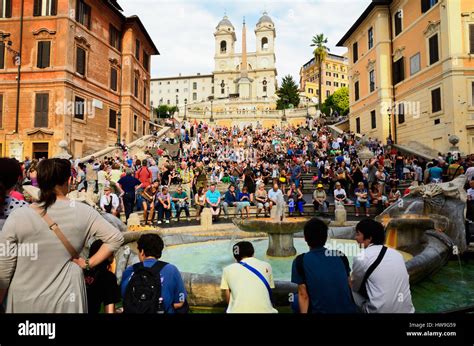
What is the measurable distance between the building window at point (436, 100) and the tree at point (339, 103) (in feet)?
161

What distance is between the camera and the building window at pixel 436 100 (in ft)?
73.6

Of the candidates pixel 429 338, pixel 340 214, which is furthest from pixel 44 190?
pixel 340 214

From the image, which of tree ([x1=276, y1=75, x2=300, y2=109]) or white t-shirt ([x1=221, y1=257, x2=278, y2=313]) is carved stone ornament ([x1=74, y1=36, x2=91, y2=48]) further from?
tree ([x1=276, y1=75, x2=300, y2=109])

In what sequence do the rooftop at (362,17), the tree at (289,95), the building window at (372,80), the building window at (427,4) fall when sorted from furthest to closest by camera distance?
1. the tree at (289,95)
2. the building window at (372,80)
3. the rooftop at (362,17)
4. the building window at (427,4)

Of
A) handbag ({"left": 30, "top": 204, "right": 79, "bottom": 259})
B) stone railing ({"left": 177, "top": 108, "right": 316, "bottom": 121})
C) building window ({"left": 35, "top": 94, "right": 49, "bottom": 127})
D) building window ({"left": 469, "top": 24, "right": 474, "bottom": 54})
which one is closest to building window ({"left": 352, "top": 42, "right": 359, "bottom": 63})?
building window ({"left": 469, "top": 24, "right": 474, "bottom": 54})

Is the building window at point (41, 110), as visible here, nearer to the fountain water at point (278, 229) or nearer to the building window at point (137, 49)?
the building window at point (137, 49)

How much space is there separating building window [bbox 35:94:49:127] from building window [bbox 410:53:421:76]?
95.9 ft

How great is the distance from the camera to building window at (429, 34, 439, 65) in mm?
22786

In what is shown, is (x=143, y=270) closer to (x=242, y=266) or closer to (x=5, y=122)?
(x=242, y=266)

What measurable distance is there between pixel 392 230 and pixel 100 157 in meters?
22.5

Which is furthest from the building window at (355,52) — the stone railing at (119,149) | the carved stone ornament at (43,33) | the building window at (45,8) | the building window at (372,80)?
the carved stone ornament at (43,33)

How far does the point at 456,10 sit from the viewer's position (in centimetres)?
2106

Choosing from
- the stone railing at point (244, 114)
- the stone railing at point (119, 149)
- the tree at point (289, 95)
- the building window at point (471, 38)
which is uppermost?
the tree at point (289, 95)

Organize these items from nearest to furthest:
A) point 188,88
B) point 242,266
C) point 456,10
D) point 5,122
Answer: point 242,266 < point 456,10 < point 5,122 < point 188,88
